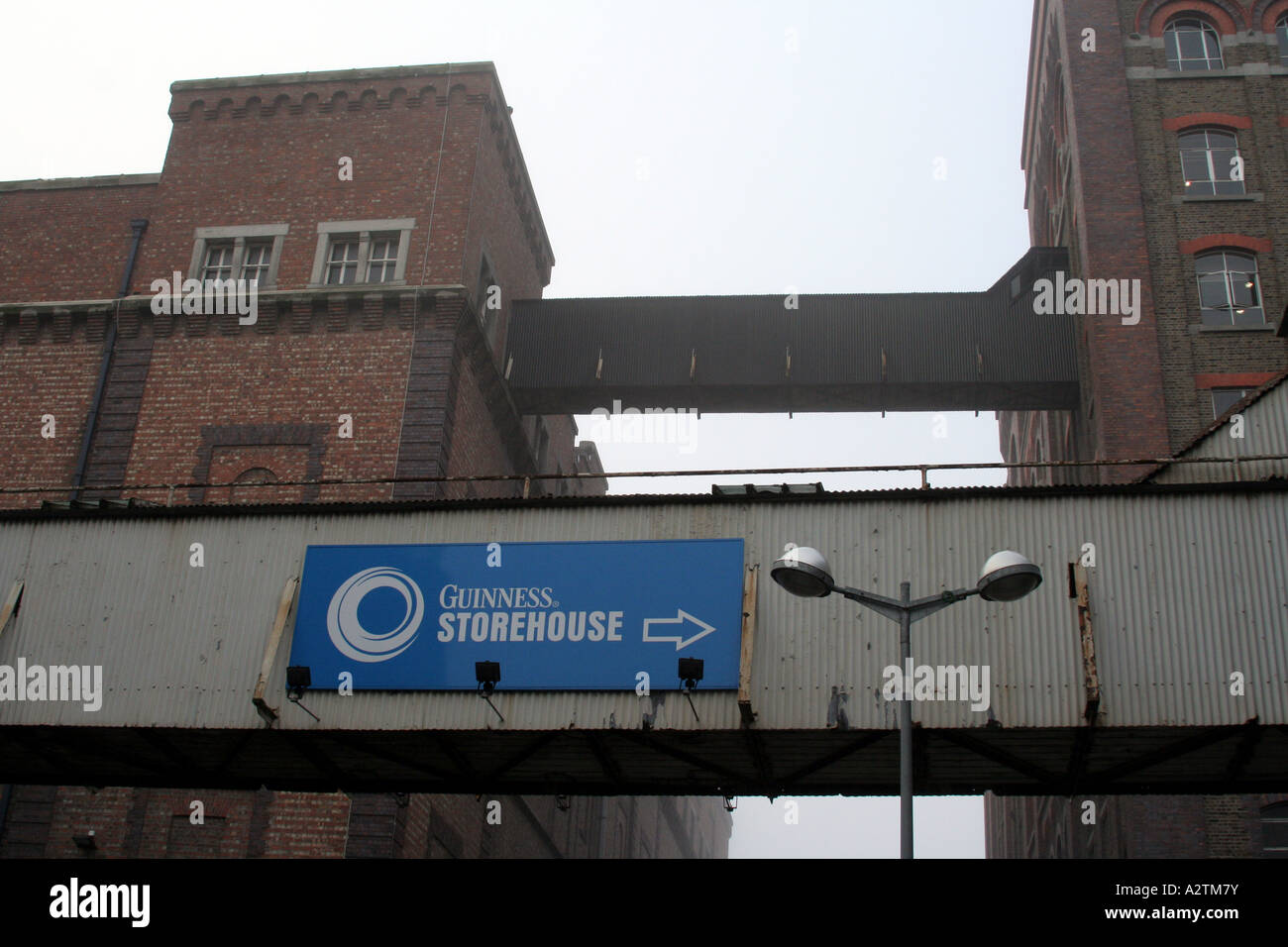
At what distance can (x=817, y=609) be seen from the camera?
18078 millimetres

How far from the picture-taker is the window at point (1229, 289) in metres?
34.0

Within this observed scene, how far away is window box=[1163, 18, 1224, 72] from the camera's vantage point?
37.7 m

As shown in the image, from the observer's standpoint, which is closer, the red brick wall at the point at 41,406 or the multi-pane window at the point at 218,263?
the red brick wall at the point at 41,406

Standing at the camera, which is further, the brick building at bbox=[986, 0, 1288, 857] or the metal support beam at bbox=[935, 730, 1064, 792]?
the brick building at bbox=[986, 0, 1288, 857]

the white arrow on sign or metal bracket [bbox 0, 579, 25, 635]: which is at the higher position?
metal bracket [bbox 0, 579, 25, 635]

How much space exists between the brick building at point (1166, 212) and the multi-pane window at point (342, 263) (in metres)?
19.1

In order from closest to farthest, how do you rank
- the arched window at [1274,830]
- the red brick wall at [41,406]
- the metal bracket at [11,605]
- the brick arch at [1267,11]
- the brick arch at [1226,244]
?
the metal bracket at [11,605], the arched window at [1274,830], the red brick wall at [41,406], the brick arch at [1226,244], the brick arch at [1267,11]

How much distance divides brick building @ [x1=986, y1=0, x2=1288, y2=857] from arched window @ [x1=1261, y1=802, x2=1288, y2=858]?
2932mm

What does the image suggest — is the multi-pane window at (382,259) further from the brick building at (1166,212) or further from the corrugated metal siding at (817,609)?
the brick building at (1166,212)

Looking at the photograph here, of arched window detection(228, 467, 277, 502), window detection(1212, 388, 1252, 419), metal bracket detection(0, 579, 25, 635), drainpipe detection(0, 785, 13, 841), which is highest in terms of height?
window detection(1212, 388, 1252, 419)

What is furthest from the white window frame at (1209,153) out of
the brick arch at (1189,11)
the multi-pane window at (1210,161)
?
the brick arch at (1189,11)

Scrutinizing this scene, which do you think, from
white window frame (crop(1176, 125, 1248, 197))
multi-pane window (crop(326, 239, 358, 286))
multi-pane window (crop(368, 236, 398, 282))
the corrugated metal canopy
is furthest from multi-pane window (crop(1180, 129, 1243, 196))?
Answer: multi-pane window (crop(326, 239, 358, 286))

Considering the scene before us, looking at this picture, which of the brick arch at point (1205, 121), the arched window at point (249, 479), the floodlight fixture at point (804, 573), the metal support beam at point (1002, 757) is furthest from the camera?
the brick arch at point (1205, 121)

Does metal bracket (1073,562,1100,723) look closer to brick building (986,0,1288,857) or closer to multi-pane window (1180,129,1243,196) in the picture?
brick building (986,0,1288,857)
